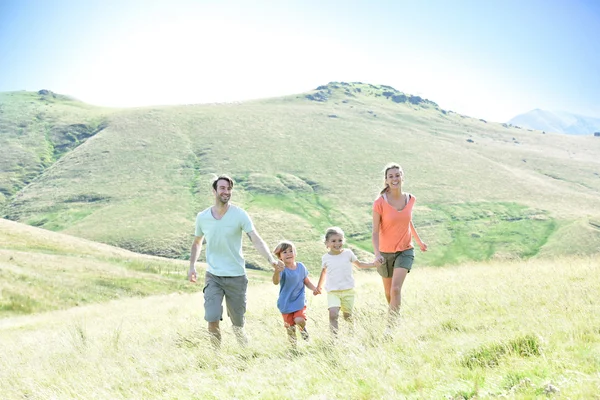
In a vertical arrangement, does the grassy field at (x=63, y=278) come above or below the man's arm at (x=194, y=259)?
below

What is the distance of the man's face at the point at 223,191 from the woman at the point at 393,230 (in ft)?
8.17

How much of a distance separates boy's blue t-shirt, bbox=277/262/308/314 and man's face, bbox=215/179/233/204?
1.51m

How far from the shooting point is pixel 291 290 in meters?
7.73

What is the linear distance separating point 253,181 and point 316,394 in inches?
4459

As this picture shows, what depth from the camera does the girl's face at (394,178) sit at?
7.89m

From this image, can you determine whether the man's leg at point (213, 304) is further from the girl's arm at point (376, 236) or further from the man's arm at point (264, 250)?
the girl's arm at point (376, 236)

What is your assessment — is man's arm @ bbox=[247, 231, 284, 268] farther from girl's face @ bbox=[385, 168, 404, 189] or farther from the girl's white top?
girl's face @ bbox=[385, 168, 404, 189]

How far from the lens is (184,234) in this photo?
8894 centimetres

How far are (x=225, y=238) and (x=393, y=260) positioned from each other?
112 inches

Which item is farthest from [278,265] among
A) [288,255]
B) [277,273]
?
[288,255]

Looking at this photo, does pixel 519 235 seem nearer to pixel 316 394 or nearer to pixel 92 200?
pixel 92 200

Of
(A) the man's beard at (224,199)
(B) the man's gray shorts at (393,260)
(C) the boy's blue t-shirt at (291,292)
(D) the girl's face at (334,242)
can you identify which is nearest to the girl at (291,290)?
(C) the boy's blue t-shirt at (291,292)

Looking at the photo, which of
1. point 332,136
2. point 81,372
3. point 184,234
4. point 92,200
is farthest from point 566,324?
point 332,136

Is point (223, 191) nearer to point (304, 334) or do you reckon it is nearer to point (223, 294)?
point (223, 294)
